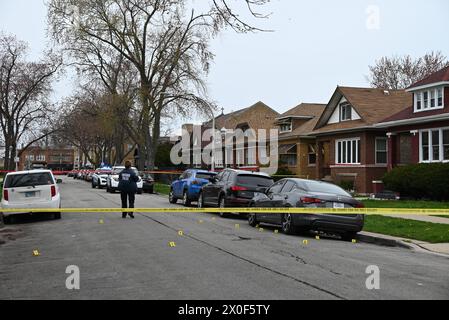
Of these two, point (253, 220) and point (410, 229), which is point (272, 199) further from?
point (410, 229)

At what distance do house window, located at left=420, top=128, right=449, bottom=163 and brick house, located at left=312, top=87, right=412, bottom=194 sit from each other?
Answer: 13.8 feet

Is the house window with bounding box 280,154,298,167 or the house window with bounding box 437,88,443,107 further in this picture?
the house window with bounding box 280,154,298,167

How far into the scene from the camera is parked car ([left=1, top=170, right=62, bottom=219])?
1711cm

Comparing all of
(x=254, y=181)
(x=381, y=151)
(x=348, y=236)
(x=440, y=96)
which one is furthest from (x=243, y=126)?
(x=348, y=236)

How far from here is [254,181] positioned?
63.0 feet

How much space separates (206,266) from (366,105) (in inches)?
1144

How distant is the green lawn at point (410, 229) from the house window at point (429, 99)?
43.8ft

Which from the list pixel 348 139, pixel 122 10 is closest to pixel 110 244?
pixel 348 139

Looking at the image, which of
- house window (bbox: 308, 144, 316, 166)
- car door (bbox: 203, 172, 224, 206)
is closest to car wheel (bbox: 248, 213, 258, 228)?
car door (bbox: 203, 172, 224, 206)

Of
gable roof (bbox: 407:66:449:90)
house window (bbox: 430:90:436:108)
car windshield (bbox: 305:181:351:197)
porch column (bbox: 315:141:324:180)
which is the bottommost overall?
car windshield (bbox: 305:181:351:197)

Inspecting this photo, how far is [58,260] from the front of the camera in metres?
10.1

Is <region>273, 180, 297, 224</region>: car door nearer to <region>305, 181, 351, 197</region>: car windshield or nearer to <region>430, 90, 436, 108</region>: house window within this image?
<region>305, 181, 351, 197</region>: car windshield

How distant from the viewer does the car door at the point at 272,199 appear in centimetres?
1519
